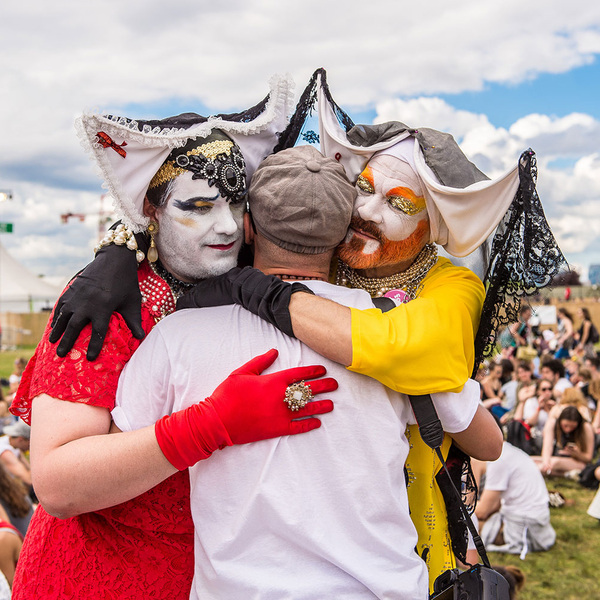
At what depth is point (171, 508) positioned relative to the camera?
5.82 feet

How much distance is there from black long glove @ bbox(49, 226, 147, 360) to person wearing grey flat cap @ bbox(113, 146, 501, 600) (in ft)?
0.49

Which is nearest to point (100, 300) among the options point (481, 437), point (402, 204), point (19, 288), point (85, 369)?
point (85, 369)

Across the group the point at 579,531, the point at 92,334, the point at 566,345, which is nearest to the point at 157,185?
the point at 92,334

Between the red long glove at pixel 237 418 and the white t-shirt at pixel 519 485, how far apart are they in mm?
4691

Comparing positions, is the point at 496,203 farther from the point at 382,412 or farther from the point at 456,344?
the point at 382,412

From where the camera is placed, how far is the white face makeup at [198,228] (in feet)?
5.88

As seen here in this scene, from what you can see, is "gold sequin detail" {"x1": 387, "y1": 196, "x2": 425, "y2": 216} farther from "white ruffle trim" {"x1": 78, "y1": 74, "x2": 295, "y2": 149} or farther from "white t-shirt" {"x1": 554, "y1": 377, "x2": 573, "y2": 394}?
"white t-shirt" {"x1": 554, "y1": 377, "x2": 573, "y2": 394}

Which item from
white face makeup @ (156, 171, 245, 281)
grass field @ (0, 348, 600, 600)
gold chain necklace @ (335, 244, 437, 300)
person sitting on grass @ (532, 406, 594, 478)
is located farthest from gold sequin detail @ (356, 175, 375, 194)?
person sitting on grass @ (532, 406, 594, 478)

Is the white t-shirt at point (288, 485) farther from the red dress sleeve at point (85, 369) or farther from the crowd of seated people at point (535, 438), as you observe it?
the crowd of seated people at point (535, 438)

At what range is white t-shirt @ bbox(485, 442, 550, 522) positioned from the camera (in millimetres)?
5617

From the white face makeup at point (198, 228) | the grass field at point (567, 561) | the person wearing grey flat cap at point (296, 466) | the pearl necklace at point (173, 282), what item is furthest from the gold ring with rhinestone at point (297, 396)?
the grass field at point (567, 561)

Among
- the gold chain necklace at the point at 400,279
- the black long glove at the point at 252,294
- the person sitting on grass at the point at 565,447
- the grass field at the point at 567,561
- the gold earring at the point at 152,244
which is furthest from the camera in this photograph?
the person sitting on grass at the point at 565,447

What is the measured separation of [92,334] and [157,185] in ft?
1.63

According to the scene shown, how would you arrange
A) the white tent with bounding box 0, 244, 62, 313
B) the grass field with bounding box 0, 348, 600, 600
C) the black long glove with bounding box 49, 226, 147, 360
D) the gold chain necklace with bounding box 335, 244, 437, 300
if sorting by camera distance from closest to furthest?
the black long glove with bounding box 49, 226, 147, 360, the gold chain necklace with bounding box 335, 244, 437, 300, the grass field with bounding box 0, 348, 600, 600, the white tent with bounding box 0, 244, 62, 313
